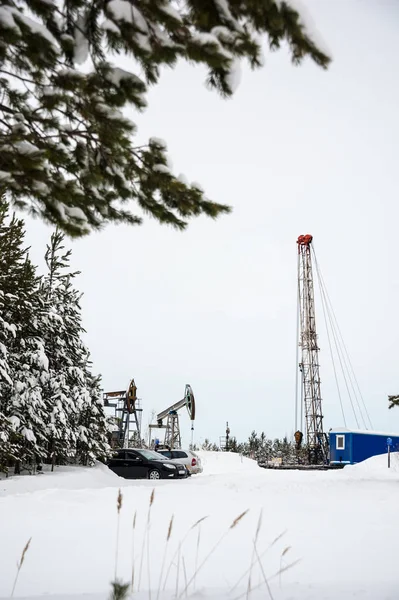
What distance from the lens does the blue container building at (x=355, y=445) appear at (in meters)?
33.9

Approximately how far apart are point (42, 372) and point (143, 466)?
5508 millimetres

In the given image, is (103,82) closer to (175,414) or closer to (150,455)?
(150,455)

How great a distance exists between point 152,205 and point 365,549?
4.97 m

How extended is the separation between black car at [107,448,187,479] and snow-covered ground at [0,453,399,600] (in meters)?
8.13

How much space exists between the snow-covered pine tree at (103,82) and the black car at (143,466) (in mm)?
16642

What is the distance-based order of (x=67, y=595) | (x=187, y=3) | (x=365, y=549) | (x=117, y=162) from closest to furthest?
1. (x=187, y=3)
2. (x=117, y=162)
3. (x=67, y=595)
4. (x=365, y=549)

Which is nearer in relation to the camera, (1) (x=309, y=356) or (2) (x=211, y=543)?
(2) (x=211, y=543)

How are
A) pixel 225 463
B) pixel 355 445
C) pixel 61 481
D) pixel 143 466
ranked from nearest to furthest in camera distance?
1. pixel 61 481
2. pixel 143 466
3. pixel 355 445
4. pixel 225 463

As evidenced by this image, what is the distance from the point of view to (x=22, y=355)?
17328 mm

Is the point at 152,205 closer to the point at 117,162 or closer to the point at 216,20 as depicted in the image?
the point at 117,162

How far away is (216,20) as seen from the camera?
2.99 metres

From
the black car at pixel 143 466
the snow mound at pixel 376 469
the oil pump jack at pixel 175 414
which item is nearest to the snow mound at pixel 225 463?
the oil pump jack at pixel 175 414

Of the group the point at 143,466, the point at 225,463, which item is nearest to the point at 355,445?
the point at 225,463

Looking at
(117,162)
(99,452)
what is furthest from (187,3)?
(99,452)
